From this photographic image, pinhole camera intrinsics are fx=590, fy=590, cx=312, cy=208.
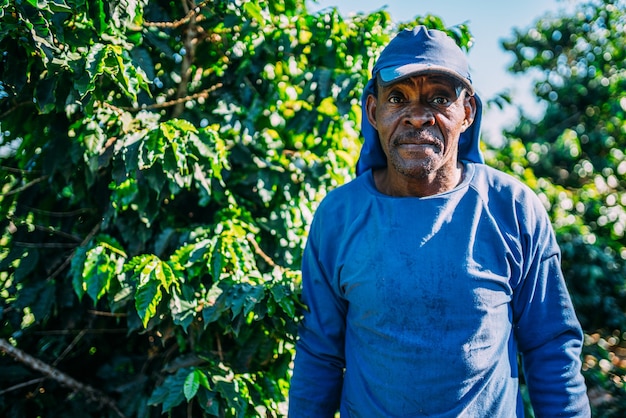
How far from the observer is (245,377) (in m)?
2.25

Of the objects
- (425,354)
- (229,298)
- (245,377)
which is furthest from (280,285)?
(425,354)

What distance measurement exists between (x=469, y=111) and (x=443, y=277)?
1.75ft

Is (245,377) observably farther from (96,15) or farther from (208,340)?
(96,15)

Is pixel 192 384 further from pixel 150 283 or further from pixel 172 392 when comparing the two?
pixel 150 283

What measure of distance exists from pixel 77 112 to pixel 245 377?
126cm

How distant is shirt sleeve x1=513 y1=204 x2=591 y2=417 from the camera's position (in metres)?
1.69

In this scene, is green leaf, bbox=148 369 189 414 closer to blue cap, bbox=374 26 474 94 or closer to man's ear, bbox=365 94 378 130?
man's ear, bbox=365 94 378 130

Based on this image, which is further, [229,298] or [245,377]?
[245,377]

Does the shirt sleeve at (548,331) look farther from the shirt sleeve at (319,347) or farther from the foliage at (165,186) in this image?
the foliage at (165,186)

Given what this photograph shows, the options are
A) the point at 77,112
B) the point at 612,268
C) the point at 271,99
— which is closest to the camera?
the point at 77,112

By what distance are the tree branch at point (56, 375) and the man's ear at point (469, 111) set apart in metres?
1.95

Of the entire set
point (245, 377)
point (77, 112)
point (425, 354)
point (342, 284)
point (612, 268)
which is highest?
point (77, 112)

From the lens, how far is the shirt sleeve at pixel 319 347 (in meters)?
1.90

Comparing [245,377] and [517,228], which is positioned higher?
[517,228]
